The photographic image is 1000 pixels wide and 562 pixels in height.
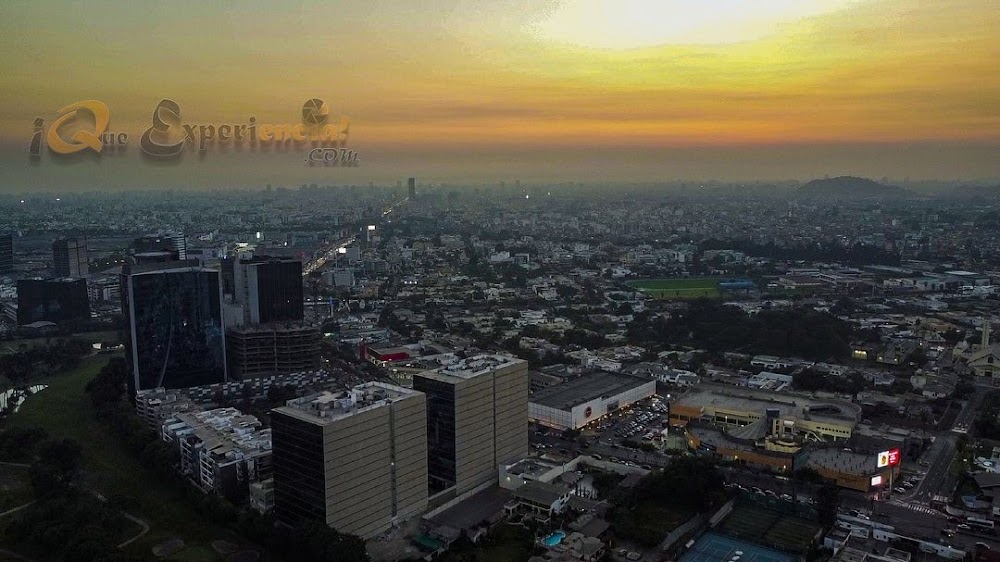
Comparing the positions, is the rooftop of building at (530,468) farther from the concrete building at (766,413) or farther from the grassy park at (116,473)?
the grassy park at (116,473)

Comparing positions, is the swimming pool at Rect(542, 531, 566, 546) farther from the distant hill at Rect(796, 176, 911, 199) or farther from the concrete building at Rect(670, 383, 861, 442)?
the distant hill at Rect(796, 176, 911, 199)

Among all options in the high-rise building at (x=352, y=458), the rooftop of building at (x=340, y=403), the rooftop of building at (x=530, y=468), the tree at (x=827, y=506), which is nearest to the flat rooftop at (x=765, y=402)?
the tree at (x=827, y=506)

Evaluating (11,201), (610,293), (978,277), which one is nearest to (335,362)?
(610,293)

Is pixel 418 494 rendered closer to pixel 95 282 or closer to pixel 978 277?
pixel 95 282

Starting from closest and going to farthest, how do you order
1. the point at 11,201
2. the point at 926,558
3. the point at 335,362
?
the point at 926,558
the point at 335,362
the point at 11,201

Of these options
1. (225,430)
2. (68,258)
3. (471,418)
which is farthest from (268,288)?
(68,258)

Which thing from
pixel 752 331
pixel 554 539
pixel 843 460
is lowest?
pixel 554 539

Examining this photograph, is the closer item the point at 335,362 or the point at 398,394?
the point at 398,394

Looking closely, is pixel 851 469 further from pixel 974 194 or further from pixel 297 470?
pixel 974 194
